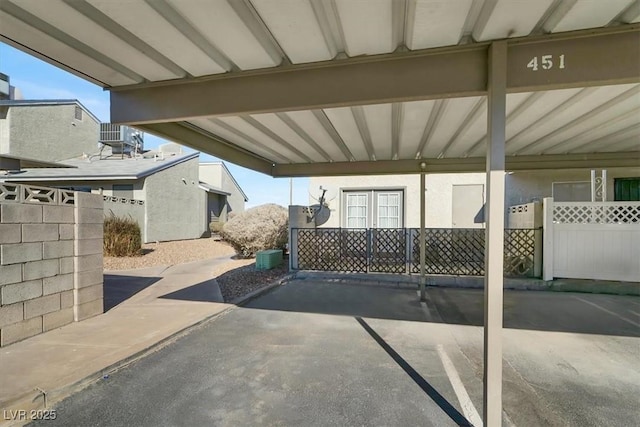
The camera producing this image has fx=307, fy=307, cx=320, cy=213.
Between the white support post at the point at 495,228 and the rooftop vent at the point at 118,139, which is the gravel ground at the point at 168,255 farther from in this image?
the white support post at the point at 495,228

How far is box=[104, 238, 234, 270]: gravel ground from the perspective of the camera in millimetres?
9984

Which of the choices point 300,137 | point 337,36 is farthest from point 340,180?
point 337,36

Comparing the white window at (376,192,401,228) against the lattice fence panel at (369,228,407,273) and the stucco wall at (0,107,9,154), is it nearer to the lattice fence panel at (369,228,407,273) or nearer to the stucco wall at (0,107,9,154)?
the lattice fence panel at (369,228,407,273)

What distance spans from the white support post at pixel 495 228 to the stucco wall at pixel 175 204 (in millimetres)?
15402

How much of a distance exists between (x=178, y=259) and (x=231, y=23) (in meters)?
10.9

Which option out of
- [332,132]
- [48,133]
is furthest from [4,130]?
[332,132]

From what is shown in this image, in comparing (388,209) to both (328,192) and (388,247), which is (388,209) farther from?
(388,247)

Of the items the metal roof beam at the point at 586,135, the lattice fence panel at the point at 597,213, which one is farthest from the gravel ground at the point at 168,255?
the lattice fence panel at the point at 597,213

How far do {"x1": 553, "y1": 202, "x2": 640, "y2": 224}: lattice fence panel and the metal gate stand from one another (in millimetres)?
1740

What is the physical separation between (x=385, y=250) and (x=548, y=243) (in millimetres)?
3712

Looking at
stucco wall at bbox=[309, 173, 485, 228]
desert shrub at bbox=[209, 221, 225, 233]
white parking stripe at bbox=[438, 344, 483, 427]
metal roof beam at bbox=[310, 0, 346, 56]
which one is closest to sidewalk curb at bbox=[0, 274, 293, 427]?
white parking stripe at bbox=[438, 344, 483, 427]

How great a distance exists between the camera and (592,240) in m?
6.66

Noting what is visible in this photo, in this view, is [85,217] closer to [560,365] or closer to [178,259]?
[560,365]

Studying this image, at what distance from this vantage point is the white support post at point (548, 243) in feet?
22.3
